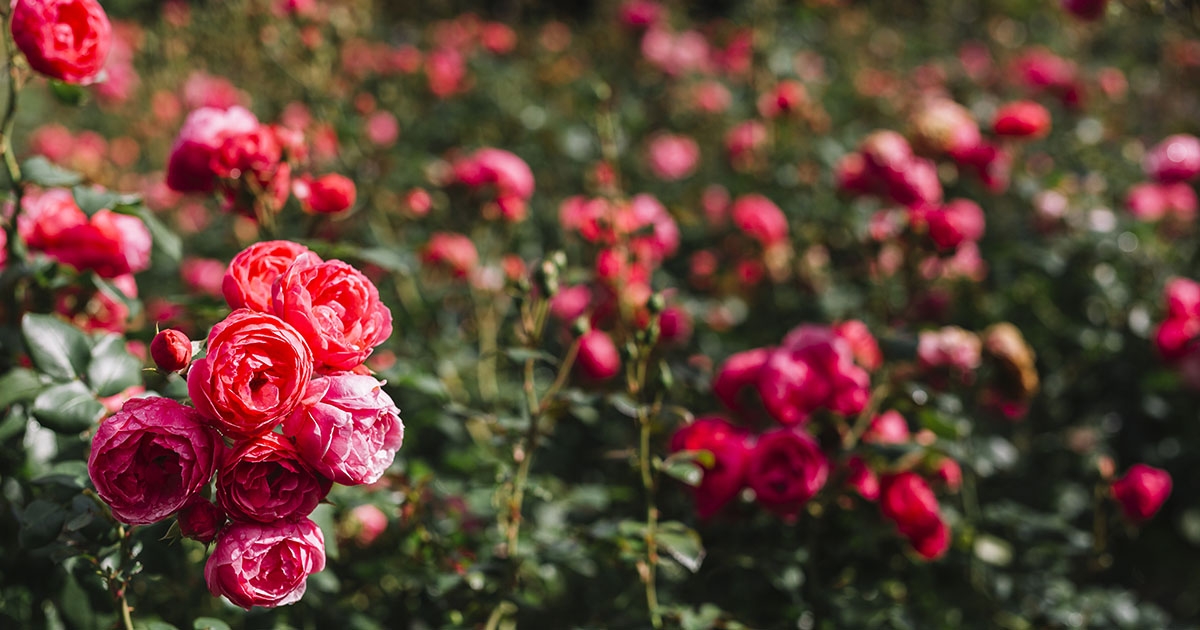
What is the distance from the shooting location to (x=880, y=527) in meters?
1.47

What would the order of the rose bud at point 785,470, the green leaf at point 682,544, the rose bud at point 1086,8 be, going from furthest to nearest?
the rose bud at point 1086,8 < the rose bud at point 785,470 < the green leaf at point 682,544

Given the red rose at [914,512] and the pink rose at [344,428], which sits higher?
the pink rose at [344,428]

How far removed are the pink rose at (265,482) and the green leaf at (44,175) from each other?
639mm

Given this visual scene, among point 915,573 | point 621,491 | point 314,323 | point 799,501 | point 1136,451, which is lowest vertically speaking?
point 1136,451

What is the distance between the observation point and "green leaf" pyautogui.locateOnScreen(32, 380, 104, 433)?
1.04m

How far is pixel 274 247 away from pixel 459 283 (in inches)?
61.4

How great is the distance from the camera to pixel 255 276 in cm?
95

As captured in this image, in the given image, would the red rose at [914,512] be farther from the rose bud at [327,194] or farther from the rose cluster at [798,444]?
the rose bud at [327,194]

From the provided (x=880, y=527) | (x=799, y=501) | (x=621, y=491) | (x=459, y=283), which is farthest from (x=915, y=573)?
(x=459, y=283)

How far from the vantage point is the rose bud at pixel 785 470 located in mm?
1310

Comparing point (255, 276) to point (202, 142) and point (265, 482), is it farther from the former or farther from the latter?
point (202, 142)

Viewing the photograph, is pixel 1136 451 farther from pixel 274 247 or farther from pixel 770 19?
pixel 274 247

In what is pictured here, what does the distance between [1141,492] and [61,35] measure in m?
1.90

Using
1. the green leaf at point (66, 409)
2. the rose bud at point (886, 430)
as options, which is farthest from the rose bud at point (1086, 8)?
the green leaf at point (66, 409)
